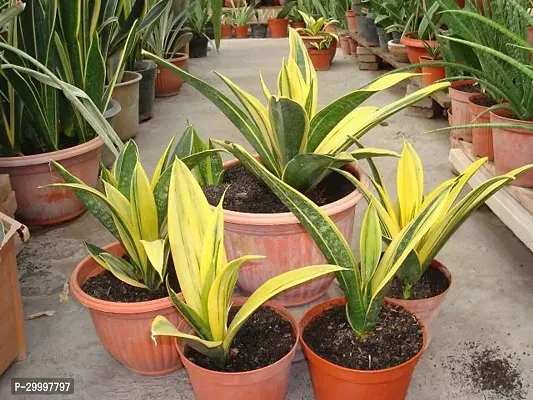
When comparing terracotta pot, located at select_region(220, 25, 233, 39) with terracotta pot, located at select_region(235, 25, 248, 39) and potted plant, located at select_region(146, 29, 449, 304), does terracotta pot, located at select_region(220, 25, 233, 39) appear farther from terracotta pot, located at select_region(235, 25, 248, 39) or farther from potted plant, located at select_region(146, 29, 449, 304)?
potted plant, located at select_region(146, 29, 449, 304)

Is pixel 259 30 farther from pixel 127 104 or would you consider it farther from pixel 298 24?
pixel 127 104

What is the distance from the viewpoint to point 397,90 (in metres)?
3.40

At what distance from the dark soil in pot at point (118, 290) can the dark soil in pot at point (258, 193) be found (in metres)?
0.19

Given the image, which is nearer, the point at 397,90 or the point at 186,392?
the point at 186,392

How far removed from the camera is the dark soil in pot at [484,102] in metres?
1.71

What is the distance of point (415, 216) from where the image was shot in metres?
1.02

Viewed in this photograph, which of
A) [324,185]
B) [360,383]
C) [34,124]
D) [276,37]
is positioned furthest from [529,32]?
[276,37]

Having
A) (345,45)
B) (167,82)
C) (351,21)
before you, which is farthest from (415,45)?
(345,45)

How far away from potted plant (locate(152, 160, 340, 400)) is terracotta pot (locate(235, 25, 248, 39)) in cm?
545

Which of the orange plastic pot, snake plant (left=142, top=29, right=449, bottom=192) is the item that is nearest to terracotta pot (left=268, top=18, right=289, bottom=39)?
the orange plastic pot

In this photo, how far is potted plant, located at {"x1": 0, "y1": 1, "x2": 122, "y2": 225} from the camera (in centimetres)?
165

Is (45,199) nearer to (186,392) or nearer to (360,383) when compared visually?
(186,392)

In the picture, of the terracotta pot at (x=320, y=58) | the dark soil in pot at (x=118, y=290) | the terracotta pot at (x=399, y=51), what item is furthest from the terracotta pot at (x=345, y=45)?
the dark soil in pot at (x=118, y=290)

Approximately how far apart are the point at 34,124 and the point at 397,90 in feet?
7.31
